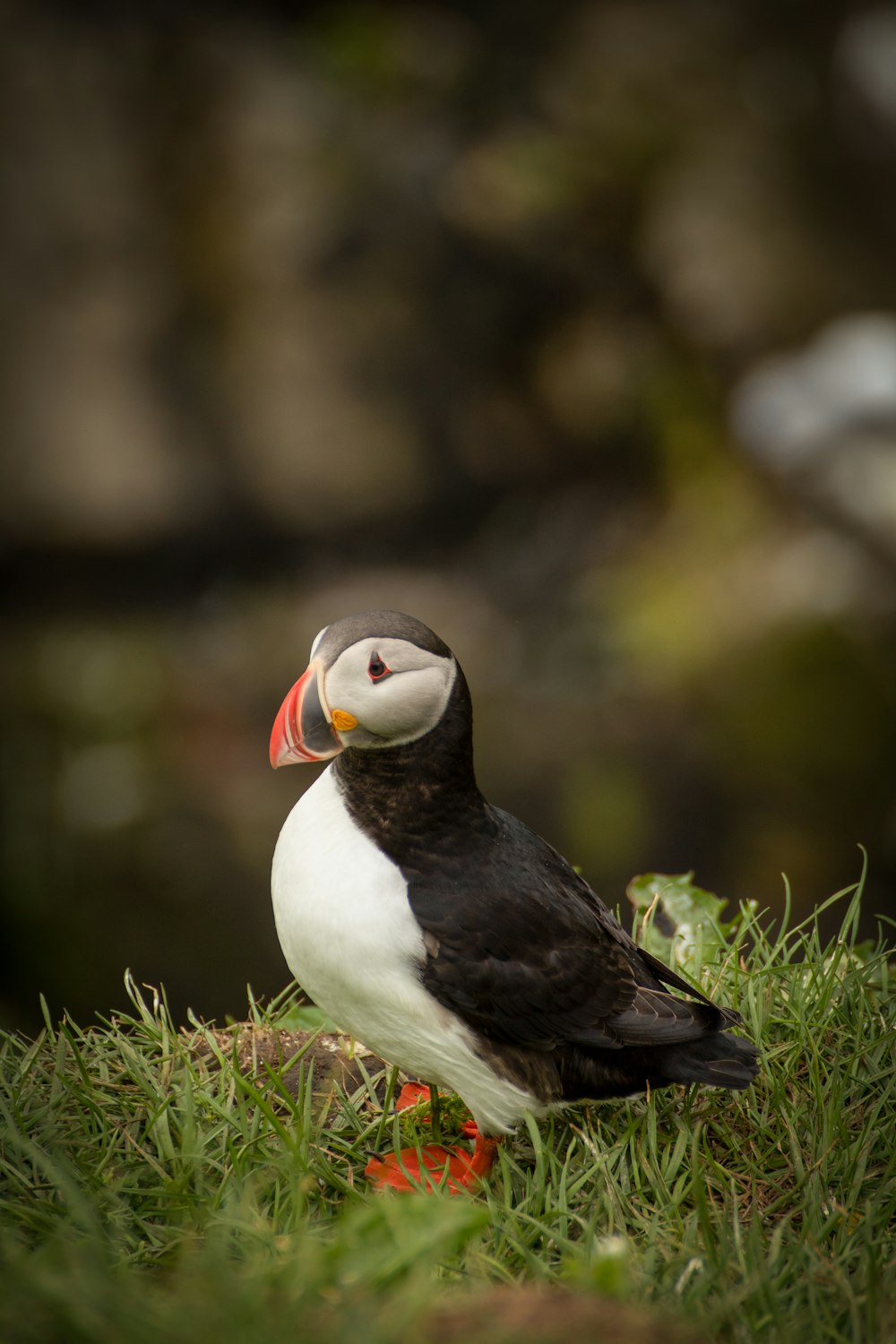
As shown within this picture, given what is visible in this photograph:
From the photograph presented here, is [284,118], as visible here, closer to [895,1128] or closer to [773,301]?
[773,301]

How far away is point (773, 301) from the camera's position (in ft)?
23.8

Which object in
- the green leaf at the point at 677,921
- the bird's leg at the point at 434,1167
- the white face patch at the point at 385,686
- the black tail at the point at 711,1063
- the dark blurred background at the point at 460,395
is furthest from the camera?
the dark blurred background at the point at 460,395

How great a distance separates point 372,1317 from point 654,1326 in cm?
35

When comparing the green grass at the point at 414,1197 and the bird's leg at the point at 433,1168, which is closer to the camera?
the green grass at the point at 414,1197

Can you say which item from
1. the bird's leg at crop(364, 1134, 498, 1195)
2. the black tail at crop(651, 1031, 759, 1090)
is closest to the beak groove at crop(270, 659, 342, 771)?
the bird's leg at crop(364, 1134, 498, 1195)

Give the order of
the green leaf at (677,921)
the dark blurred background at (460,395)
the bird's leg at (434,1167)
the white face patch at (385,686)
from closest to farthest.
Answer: the white face patch at (385,686)
the bird's leg at (434,1167)
the green leaf at (677,921)
the dark blurred background at (460,395)

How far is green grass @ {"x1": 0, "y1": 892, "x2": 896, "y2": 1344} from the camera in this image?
162 centimetres

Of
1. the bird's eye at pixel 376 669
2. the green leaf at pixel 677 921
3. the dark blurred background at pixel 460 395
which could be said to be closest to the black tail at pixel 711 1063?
the green leaf at pixel 677 921

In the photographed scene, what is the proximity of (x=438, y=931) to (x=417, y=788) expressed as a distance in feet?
0.95

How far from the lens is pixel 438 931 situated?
234 cm

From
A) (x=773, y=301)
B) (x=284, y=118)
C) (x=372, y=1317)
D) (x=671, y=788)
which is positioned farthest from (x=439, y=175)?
(x=372, y=1317)

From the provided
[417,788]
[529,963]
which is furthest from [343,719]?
[529,963]

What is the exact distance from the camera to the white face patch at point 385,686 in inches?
89.2

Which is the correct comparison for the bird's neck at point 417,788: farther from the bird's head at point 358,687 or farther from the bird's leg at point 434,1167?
the bird's leg at point 434,1167
